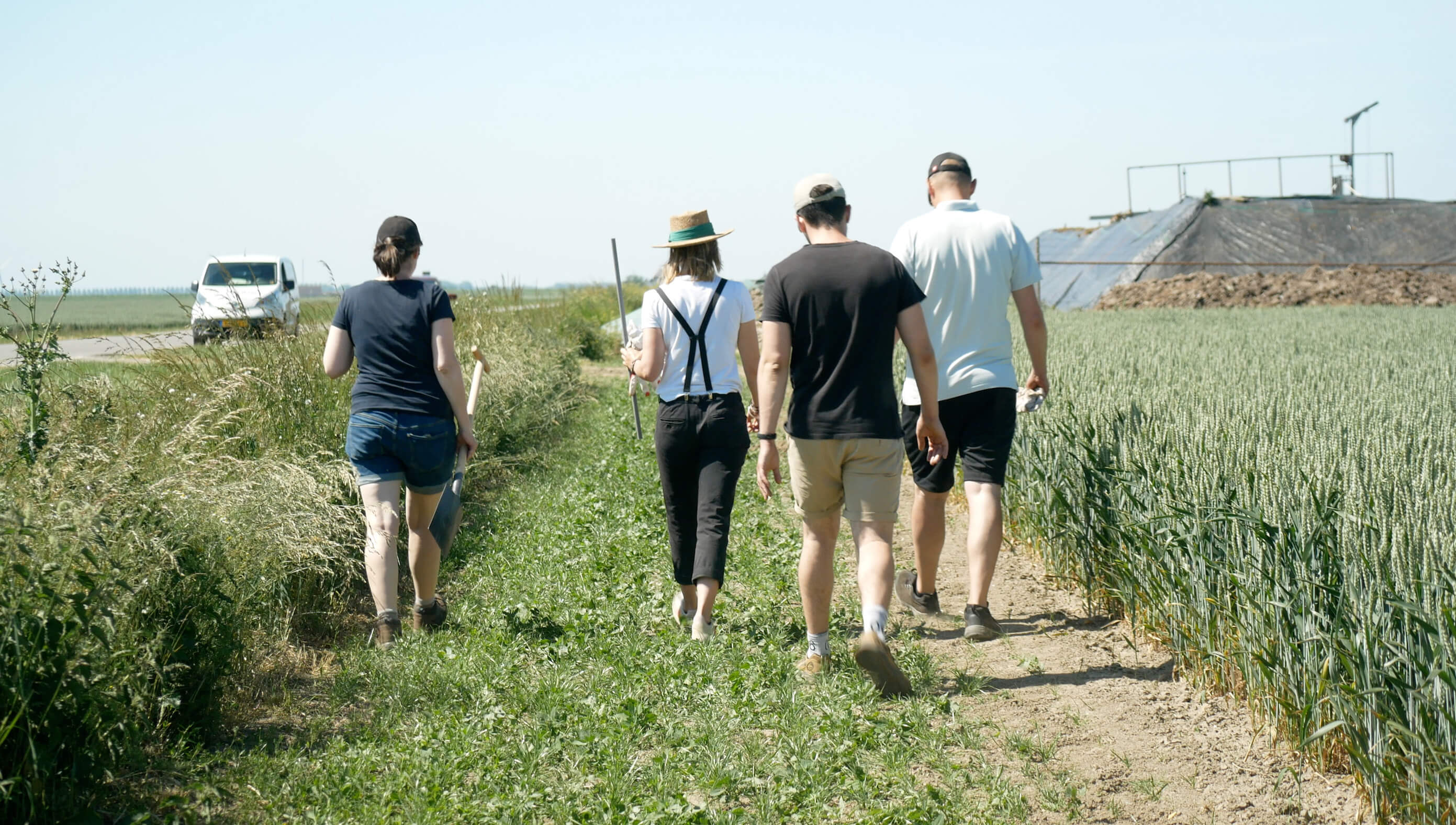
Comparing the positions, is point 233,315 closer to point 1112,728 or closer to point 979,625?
point 979,625

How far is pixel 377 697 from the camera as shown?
12.7 ft

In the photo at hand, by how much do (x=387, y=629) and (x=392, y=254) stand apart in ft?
5.13

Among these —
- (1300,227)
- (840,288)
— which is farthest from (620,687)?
(1300,227)

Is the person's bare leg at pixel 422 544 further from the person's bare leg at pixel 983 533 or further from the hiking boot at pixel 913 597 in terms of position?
the person's bare leg at pixel 983 533

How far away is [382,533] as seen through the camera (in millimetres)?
4336

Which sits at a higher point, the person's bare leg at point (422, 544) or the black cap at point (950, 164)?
the black cap at point (950, 164)

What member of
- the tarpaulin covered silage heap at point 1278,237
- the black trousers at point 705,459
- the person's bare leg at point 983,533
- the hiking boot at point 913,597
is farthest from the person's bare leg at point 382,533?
the tarpaulin covered silage heap at point 1278,237

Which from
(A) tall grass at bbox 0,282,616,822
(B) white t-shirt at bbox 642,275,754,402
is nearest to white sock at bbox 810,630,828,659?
(B) white t-shirt at bbox 642,275,754,402

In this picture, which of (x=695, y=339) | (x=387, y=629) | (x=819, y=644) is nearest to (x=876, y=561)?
(x=819, y=644)

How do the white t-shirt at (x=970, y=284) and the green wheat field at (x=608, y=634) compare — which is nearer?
the green wheat field at (x=608, y=634)

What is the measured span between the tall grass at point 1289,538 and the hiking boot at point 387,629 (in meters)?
3.00

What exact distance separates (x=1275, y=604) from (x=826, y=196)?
6.54ft

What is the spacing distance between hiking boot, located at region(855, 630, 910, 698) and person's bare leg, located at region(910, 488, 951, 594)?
93 cm

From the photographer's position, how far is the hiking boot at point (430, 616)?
186 inches
